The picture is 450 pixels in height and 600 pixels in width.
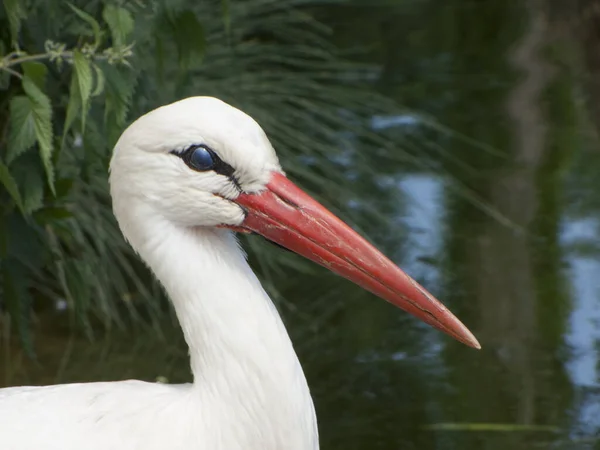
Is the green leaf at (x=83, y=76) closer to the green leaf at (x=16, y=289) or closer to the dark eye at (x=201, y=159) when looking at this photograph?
the dark eye at (x=201, y=159)

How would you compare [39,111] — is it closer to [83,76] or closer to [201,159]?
[83,76]

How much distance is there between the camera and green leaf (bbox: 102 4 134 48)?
343 cm

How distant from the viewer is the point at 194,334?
3088 mm

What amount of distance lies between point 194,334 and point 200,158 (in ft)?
1.31

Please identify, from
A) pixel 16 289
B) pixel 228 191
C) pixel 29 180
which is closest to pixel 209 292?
pixel 228 191

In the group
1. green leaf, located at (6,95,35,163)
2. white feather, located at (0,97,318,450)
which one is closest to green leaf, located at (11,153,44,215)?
green leaf, located at (6,95,35,163)

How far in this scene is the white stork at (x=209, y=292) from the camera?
3033 mm

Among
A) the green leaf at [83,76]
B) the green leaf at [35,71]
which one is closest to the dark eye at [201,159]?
the green leaf at [83,76]

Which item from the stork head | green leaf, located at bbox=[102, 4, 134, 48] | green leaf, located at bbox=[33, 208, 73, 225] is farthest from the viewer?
green leaf, located at bbox=[33, 208, 73, 225]

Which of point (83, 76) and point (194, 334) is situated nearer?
point (194, 334)

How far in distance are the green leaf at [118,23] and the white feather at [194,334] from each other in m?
0.43

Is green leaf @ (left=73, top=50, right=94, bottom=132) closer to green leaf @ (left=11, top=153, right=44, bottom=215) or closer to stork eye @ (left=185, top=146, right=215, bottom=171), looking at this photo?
stork eye @ (left=185, top=146, right=215, bottom=171)

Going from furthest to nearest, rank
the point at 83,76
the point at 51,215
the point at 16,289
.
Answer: the point at 16,289 → the point at 51,215 → the point at 83,76

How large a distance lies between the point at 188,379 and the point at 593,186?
2.70 metres
